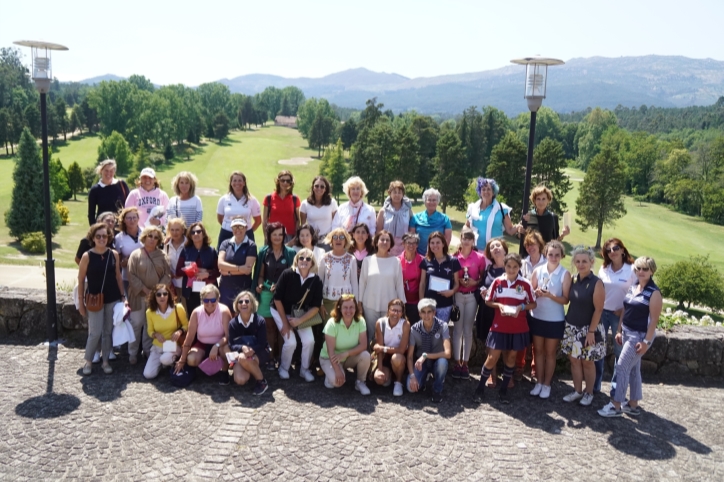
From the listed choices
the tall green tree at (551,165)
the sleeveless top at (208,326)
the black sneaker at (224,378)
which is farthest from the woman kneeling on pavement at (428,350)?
the tall green tree at (551,165)

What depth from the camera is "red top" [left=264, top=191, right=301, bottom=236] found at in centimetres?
866

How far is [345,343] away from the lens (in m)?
7.40

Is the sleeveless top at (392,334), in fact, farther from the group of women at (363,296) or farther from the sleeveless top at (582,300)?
the sleeveless top at (582,300)

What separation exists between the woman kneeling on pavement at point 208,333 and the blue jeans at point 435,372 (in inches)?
93.6

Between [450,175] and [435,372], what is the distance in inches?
1755

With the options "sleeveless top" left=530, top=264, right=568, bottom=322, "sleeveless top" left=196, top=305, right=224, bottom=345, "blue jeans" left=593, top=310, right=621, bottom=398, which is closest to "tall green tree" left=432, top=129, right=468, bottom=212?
"blue jeans" left=593, top=310, right=621, bottom=398

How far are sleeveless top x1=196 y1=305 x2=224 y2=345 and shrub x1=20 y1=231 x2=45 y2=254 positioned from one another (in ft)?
103

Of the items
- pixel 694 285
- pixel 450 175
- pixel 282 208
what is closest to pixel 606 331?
pixel 282 208

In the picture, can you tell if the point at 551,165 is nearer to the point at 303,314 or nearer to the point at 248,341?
the point at 303,314

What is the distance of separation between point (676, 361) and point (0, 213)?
159 ft

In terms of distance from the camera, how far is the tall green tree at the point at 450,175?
166ft

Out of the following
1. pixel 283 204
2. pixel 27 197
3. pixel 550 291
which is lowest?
pixel 27 197

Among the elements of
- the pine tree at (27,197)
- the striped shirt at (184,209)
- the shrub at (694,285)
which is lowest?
the shrub at (694,285)

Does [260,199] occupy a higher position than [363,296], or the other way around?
[363,296]
